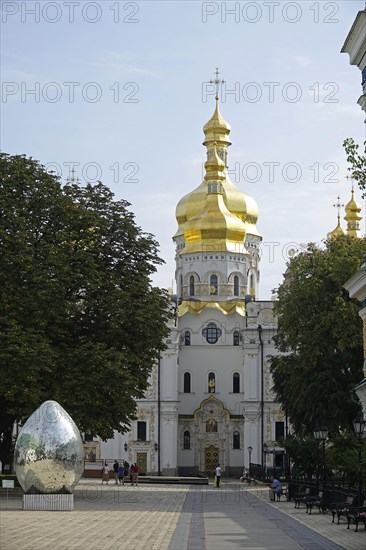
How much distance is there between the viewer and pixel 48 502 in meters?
28.8

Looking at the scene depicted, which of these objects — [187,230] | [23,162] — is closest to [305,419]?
[23,162]

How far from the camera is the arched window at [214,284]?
85.4 m

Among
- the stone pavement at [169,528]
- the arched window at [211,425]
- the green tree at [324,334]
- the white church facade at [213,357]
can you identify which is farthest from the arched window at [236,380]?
the stone pavement at [169,528]

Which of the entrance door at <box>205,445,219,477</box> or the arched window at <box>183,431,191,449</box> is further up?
the arched window at <box>183,431,191,449</box>

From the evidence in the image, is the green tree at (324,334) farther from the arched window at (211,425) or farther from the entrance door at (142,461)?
the arched window at (211,425)

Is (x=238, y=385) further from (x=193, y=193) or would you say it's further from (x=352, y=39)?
(x=352, y=39)

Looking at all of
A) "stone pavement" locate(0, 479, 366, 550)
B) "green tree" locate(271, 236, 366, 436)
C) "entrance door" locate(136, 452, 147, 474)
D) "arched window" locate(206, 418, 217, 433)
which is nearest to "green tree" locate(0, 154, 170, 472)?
"stone pavement" locate(0, 479, 366, 550)

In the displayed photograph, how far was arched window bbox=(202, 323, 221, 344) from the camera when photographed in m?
83.2

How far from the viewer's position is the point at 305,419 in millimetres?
47812

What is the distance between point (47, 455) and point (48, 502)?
4.16ft

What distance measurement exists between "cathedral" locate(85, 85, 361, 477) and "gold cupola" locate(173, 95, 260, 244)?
0.27ft

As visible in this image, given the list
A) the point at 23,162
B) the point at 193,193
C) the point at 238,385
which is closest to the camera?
the point at 23,162

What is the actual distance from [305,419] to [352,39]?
2587 centimetres

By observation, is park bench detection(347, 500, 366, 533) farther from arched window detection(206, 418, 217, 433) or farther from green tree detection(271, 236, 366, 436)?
arched window detection(206, 418, 217, 433)
